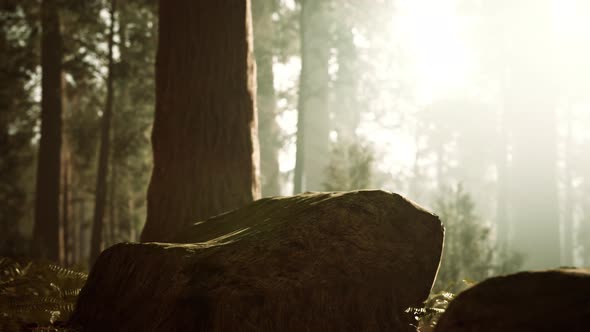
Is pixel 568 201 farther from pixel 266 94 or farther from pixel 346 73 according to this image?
pixel 266 94

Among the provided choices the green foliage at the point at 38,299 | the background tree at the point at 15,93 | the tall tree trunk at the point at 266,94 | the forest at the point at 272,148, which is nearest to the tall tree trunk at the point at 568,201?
the forest at the point at 272,148

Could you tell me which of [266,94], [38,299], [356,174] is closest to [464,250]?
[356,174]

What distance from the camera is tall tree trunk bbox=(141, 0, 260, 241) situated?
5.70 meters

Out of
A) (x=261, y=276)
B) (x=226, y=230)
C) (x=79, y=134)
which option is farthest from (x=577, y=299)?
(x=79, y=134)

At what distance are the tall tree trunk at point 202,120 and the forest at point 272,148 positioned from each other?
0.07 feet

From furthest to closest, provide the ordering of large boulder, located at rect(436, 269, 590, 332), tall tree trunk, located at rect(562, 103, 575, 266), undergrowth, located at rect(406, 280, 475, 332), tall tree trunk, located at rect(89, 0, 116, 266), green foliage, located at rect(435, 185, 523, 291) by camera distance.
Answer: tall tree trunk, located at rect(562, 103, 575, 266)
tall tree trunk, located at rect(89, 0, 116, 266)
green foliage, located at rect(435, 185, 523, 291)
undergrowth, located at rect(406, 280, 475, 332)
large boulder, located at rect(436, 269, 590, 332)

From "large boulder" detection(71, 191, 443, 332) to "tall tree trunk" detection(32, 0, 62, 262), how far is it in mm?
11681

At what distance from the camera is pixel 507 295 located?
245cm

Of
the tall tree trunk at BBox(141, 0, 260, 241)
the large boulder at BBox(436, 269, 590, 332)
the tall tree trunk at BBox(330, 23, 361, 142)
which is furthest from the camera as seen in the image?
the tall tree trunk at BBox(330, 23, 361, 142)

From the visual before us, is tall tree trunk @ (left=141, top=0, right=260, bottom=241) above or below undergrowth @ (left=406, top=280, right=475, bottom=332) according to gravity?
above

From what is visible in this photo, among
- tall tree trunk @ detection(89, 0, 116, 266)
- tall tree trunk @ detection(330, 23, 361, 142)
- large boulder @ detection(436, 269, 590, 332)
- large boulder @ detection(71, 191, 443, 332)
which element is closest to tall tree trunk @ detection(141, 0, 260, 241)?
large boulder @ detection(71, 191, 443, 332)

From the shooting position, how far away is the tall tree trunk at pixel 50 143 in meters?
14.2

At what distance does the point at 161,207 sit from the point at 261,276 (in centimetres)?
308

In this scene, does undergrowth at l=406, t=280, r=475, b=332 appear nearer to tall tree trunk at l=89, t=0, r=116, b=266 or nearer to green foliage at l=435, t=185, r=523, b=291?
green foliage at l=435, t=185, r=523, b=291
